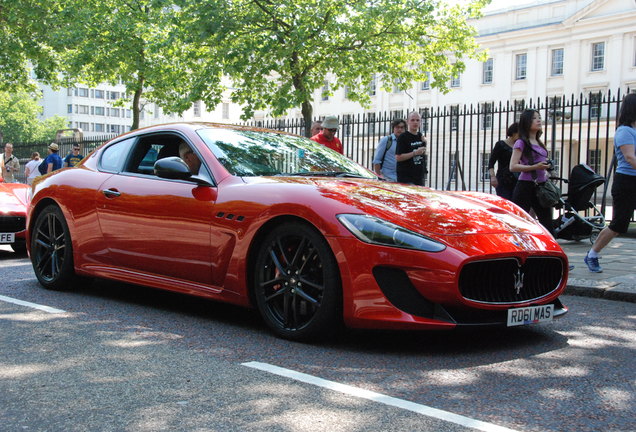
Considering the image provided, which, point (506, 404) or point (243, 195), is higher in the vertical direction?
point (243, 195)

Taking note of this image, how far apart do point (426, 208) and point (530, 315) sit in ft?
3.00

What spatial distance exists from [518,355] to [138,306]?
3.08m

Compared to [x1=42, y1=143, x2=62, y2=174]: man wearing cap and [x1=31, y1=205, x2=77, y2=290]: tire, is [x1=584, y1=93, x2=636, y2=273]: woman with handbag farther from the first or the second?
[x1=42, y1=143, x2=62, y2=174]: man wearing cap

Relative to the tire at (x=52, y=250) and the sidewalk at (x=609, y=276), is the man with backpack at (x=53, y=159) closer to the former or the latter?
the tire at (x=52, y=250)

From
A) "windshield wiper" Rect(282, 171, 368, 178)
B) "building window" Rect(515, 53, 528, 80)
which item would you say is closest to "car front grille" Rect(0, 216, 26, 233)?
"windshield wiper" Rect(282, 171, 368, 178)

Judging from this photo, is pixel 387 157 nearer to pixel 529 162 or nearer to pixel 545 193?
pixel 529 162

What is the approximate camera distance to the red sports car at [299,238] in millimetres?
4387

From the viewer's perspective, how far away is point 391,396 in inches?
141

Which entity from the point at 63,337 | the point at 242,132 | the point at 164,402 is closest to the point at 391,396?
→ the point at 164,402

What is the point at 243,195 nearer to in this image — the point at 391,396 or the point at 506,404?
the point at 391,396

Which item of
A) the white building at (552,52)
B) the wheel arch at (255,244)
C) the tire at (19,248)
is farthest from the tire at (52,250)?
the white building at (552,52)

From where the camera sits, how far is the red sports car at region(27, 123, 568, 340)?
439cm

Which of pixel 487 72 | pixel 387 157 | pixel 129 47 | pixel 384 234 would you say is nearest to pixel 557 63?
pixel 487 72

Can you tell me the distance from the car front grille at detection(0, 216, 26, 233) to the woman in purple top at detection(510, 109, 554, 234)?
633cm
